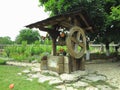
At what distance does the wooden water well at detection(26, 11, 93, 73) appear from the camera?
9016mm

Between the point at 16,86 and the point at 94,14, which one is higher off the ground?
the point at 94,14

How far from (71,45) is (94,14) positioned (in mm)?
4077

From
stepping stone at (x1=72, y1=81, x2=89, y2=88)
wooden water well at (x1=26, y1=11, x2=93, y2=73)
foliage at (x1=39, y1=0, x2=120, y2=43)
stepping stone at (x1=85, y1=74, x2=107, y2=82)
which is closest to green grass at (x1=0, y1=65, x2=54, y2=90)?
stepping stone at (x1=72, y1=81, x2=89, y2=88)

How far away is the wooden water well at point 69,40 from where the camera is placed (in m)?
9.02

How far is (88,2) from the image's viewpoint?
482 inches

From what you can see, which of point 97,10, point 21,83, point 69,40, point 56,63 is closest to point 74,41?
point 69,40

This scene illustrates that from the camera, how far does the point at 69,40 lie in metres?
8.95

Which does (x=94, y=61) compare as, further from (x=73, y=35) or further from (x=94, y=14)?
(x=73, y=35)

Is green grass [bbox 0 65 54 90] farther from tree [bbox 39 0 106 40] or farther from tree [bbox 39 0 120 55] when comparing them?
tree [bbox 39 0 106 40]

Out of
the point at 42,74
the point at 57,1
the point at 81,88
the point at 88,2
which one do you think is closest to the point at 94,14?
the point at 88,2

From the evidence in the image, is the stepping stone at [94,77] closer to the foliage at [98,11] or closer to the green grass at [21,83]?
the green grass at [21,83]

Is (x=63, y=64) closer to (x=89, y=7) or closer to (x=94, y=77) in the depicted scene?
(x=94, y=77)

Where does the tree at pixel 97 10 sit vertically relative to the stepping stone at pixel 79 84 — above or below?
above

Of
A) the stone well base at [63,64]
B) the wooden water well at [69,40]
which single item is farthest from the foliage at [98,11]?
the stone well base at [63,64]
